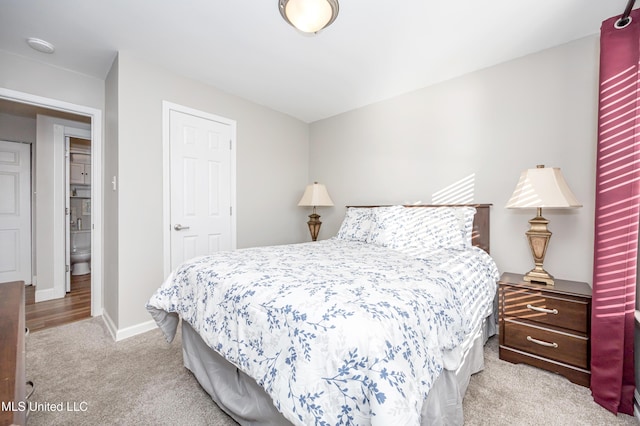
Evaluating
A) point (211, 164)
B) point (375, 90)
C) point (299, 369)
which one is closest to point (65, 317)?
point (211, 164)

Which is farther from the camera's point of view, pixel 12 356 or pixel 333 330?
pixel 333 330

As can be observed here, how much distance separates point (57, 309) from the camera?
307 centimetres

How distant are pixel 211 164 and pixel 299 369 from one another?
8.79 feet

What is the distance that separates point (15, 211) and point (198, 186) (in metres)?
2.82

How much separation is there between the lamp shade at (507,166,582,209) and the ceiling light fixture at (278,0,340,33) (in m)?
1.79

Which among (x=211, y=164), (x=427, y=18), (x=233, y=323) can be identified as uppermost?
(x=427, y=18)

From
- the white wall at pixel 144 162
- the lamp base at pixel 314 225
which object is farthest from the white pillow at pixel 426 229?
the white wall at pixel 144 162

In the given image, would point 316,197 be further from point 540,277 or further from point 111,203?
point 540,277

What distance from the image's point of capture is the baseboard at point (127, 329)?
2.37 meters

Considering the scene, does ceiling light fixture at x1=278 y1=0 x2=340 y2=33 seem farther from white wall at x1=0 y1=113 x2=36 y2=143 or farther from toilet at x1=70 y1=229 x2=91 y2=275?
toilet at x1=70 y1=229 x2=91 y2=275

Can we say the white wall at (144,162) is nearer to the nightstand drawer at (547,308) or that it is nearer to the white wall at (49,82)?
the white wall at (49,82)

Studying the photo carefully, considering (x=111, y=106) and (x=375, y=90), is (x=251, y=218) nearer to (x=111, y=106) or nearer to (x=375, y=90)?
(x=111, y=106)

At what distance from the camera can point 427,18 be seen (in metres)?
1.93

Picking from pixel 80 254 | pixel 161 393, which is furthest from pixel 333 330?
pixel 80 254
